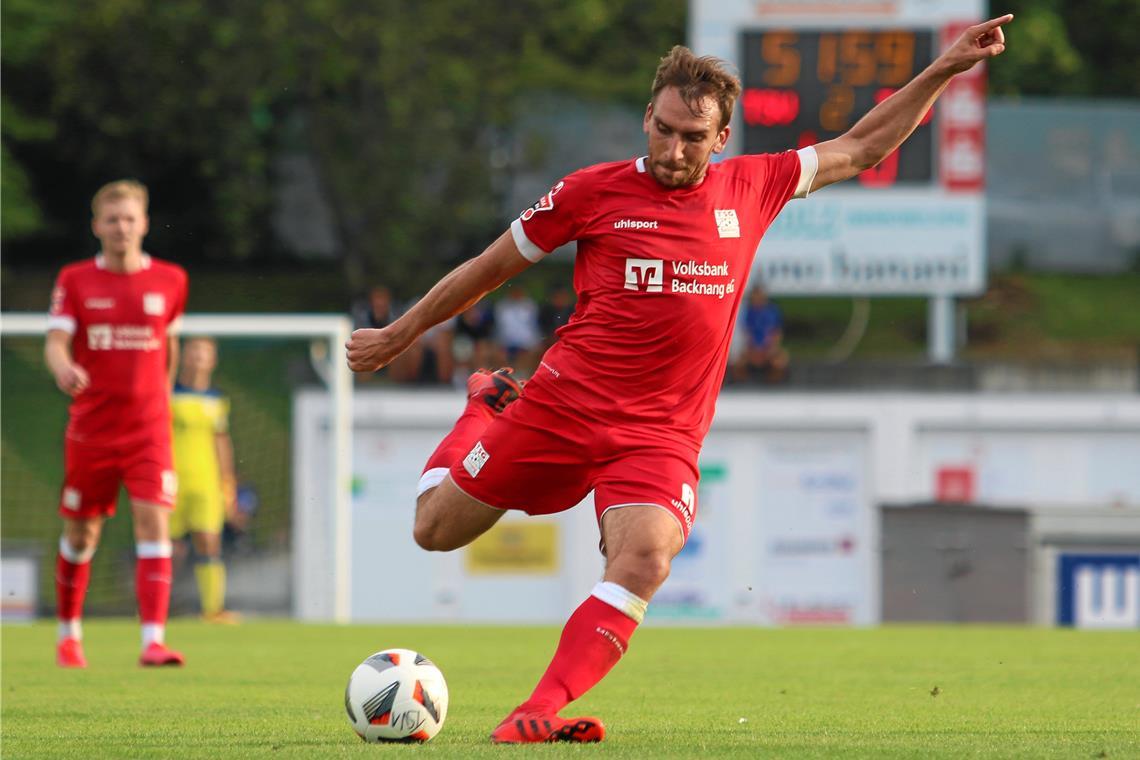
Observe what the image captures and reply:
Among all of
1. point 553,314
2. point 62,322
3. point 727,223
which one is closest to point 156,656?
point 62,322

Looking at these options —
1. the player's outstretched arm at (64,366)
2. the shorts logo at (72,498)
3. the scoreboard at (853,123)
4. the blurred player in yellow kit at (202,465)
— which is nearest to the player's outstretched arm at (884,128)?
the player's outstretched arm at (64,366)

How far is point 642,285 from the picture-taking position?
5844mm

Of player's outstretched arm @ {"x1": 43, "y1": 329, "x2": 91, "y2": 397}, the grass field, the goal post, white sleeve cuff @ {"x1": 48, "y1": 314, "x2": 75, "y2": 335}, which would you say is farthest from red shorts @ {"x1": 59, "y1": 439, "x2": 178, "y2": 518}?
the goal post

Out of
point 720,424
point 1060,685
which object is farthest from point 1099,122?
point 1060,685

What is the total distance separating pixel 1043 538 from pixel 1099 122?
668 inches

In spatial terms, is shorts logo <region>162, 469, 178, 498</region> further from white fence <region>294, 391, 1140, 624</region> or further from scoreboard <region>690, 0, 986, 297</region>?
white fence <region>294, 391, 1140, 624</region>

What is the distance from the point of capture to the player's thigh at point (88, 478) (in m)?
9.38

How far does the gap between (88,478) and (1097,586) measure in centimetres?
944

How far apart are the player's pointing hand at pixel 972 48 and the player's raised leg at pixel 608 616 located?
5.59ft

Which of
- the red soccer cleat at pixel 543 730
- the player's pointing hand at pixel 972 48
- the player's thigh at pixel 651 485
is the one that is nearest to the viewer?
the red soccer cleat at pixel 543 730

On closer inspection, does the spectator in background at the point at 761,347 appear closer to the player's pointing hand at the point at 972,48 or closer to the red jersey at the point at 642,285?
the player's pointing hand at the point at 972,48

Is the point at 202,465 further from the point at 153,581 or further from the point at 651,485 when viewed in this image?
the point at 651,485

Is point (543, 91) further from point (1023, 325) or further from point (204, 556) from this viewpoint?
point (204, 556)

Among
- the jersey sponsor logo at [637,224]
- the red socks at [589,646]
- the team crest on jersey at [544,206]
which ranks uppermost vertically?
the team crest on jersey at [544,206]
